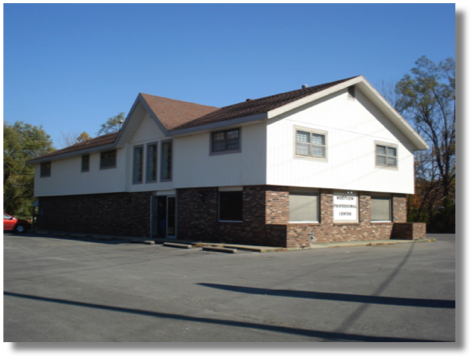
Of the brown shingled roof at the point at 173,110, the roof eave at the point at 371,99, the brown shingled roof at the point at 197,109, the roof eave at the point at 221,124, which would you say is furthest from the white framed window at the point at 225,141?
the brown shingled roof at the point at 173,110

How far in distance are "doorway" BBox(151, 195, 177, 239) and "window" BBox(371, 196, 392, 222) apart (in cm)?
1039

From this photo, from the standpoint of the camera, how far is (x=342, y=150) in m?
22.2

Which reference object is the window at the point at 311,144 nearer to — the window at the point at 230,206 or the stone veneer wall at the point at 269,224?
the stone veneer wall at the point at 269,224

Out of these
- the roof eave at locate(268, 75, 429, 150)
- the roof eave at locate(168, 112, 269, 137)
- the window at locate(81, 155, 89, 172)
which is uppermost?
the roof eave at locate(268, 75, 429, 150)

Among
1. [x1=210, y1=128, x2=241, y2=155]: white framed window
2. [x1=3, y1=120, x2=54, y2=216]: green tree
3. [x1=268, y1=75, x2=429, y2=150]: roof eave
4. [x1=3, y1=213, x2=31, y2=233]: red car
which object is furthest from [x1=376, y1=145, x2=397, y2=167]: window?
[x1=3, y1=120, x2=54, y2=216]: green tree

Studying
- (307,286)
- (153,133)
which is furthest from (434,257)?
(153,133)

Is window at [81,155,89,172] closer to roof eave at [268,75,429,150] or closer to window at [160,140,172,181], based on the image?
window at [160,140,172,181]

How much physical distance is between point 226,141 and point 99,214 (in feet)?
38.8

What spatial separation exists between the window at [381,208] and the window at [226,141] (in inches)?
346

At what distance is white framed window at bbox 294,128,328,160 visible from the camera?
20225mm

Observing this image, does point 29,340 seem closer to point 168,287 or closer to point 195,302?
point 195,302

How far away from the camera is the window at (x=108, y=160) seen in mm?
27234
